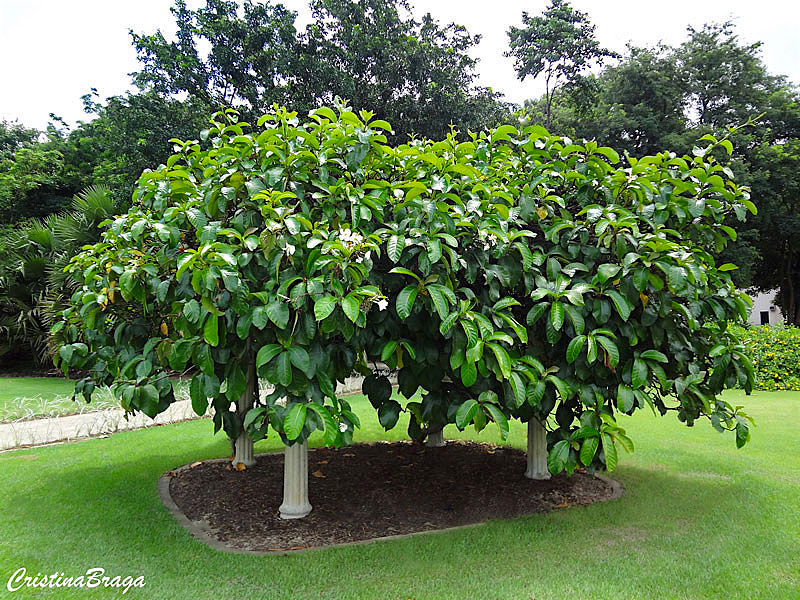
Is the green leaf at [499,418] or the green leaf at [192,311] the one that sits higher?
the green leaf at [192,311]

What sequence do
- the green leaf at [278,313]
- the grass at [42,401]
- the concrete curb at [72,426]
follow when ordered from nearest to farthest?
the green leaf at [278,313]
the concrete curb at [72,426]
the grass at [42,401]

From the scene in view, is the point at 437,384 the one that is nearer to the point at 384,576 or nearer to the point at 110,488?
the point at 384,576

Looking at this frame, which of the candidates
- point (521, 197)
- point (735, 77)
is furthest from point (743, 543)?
point (735, 77)

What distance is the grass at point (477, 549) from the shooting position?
2672 mm

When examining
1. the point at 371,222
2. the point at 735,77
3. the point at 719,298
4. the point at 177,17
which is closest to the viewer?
the point at 371,222

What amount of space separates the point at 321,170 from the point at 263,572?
2.25 meters

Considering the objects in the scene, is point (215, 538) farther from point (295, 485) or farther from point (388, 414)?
point (388, 414)

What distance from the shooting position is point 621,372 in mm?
3170

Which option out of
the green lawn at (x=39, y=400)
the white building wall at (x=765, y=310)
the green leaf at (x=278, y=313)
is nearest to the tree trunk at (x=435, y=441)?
the green leaf at (x=278, y=313)

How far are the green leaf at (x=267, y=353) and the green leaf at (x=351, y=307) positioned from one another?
0.45m

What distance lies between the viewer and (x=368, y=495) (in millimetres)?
4137

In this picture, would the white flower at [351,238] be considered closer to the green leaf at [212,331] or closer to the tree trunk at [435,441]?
the green leaf at [212,331]

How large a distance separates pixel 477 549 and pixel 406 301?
5.34 feet

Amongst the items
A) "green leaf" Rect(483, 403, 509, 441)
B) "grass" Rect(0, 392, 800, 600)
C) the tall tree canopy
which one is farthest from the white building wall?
"green leaf" Rect(483, 403, 509, 441)
